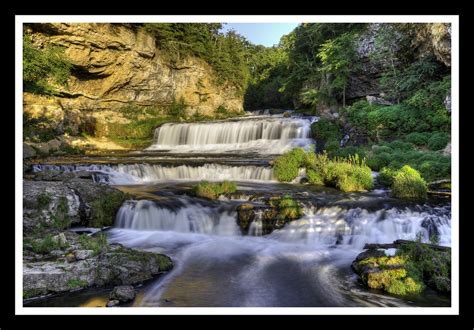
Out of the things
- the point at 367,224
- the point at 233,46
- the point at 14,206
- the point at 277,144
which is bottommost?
the point at 367,224

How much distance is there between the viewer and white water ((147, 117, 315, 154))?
2018cm

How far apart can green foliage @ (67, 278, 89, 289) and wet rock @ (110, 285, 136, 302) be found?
0.59 meters

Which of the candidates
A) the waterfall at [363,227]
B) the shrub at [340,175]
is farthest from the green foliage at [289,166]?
the waterfall at [363,227]

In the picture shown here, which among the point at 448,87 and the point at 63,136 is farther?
the point at 63,136

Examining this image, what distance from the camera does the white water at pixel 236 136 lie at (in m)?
20.2

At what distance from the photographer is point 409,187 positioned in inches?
392

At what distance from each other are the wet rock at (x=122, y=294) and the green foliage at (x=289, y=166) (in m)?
8.45

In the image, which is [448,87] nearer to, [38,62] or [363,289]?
[363,289]

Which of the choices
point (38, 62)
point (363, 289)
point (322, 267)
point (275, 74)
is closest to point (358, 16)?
point (363, 289)

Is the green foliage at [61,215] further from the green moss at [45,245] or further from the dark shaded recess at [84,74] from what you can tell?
the dark shaded recess at [84,74]

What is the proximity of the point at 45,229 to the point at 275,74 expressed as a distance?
1608 inches

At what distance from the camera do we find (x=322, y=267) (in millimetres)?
6488

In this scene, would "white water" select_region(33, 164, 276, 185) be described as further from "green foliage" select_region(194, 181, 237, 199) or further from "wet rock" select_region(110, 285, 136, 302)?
"wet rock" select_region(110, 285, 136, 302)

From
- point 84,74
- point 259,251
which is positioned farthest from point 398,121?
point 84,74
